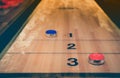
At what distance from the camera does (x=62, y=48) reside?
2.96 m

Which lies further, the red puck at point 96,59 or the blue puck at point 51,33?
the blue puck at point 51,33

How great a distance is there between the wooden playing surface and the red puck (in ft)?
0.17

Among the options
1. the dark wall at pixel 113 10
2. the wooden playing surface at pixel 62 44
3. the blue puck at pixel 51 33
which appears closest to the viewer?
the wooden playing surface at pixel 62 44

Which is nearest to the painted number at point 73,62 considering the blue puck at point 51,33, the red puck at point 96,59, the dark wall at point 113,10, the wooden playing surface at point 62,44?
the wooden playing surface at point 62,44

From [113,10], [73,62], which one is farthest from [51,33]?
[113,10]

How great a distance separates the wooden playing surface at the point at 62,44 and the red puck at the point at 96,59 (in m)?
0.05

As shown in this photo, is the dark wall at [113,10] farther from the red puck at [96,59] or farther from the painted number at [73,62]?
the painted number at [73,62]

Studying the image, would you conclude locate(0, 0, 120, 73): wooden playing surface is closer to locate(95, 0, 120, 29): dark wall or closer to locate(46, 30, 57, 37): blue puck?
locate(46, 30, 57, 37): blue puck

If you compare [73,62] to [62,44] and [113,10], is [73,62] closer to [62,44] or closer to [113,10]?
[62,44]

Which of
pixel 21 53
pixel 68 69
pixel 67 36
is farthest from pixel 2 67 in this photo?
pixel 67 36

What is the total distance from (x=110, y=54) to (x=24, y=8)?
3.23 meters

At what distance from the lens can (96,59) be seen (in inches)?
102

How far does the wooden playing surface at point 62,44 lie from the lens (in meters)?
2.52

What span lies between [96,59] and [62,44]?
613 millimetres
